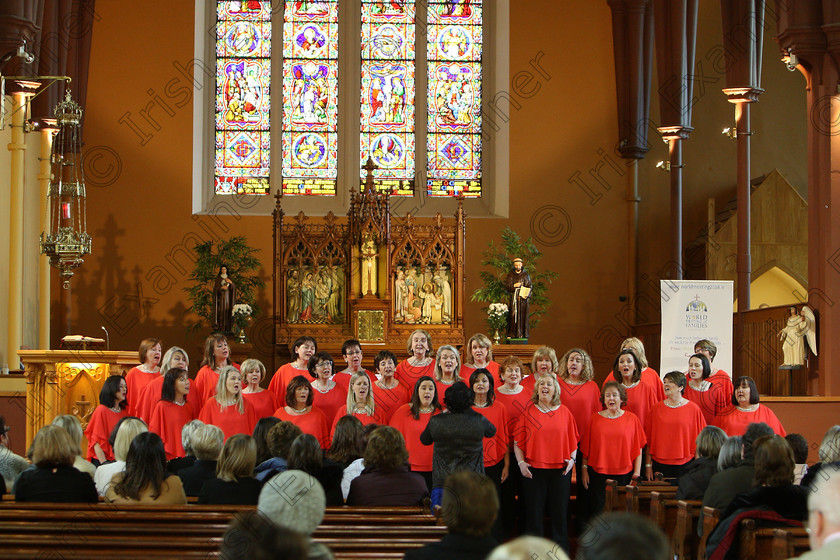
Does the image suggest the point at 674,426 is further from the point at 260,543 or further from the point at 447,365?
the point at 260,543

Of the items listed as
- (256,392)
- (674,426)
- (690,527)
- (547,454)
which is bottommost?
(690,527)

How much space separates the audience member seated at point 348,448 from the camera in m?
5.23

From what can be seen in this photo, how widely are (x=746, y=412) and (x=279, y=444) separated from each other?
3.65 m

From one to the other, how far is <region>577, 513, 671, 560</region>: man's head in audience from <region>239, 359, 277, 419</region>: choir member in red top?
193 inches

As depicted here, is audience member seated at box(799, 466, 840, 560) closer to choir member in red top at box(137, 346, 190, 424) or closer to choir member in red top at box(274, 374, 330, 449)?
choir member in red top at box(274, 374, 330, 449)

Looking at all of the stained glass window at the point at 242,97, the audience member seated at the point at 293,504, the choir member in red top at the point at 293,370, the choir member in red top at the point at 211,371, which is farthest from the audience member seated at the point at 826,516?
the stained glass window at the point at 242,97

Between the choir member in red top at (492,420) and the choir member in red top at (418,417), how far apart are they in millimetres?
281

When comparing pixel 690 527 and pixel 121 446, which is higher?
pixel 121 446

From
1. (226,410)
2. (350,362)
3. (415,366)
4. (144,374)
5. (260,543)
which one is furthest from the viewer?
(415,366)

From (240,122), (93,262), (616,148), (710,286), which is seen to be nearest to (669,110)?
(616,148)

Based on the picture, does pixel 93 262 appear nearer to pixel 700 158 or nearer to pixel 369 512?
pixel 700 158

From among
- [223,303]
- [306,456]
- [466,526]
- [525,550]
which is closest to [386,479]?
[306,456]

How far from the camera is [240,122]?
605 inches

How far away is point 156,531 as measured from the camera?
3.72 m
